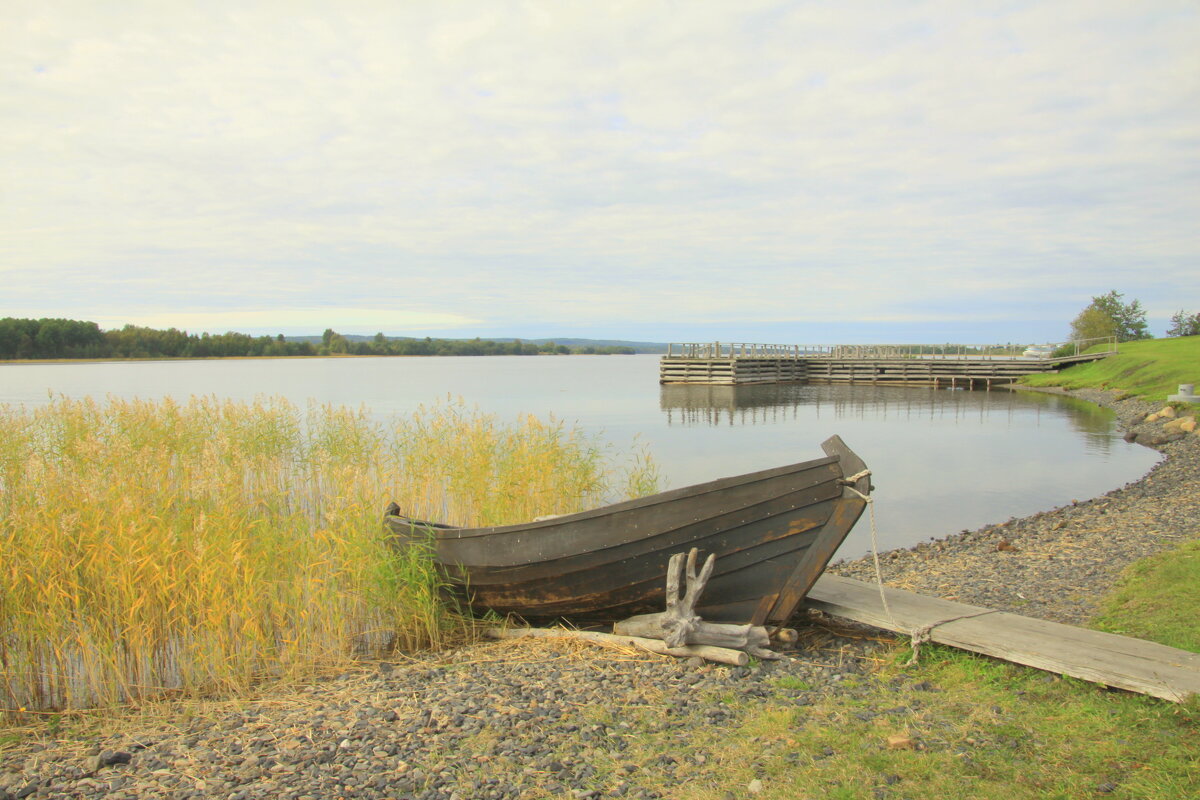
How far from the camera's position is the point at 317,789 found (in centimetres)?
390

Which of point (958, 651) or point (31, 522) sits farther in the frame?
point (31, 522)

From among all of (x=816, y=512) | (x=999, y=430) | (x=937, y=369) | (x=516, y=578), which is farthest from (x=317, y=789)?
(x=937, y=369)

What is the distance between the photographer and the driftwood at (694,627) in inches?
222

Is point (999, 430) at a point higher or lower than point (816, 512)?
lower

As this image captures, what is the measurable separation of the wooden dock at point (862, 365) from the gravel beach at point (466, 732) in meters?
49.3

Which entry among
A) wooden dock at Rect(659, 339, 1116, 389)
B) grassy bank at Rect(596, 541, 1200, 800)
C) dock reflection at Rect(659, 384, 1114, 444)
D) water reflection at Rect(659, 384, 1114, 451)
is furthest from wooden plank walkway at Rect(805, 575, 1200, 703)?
wooden dock at Rect(659, 339, 1116, 389)

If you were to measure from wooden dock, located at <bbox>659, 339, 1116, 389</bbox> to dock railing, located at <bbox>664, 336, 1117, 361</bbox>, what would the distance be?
69 millimetres

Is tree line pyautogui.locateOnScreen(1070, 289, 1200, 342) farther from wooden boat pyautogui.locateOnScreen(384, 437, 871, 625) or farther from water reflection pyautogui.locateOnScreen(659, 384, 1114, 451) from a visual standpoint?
wooden boat pyautogui.locateOnScreen(384, 437, 871, 625)

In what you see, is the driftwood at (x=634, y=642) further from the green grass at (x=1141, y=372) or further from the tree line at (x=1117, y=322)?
the tree line at (x=1117, y=322)

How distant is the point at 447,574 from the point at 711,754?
10.5 ft

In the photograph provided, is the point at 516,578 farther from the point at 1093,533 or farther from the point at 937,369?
the point at 937,369

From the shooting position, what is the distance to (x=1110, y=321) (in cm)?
6291

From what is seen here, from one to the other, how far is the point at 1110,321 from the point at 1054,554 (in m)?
65.0

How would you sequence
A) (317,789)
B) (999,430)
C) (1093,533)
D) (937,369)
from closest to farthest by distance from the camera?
(317,789), (1093,533), (999,430), (937,369)
